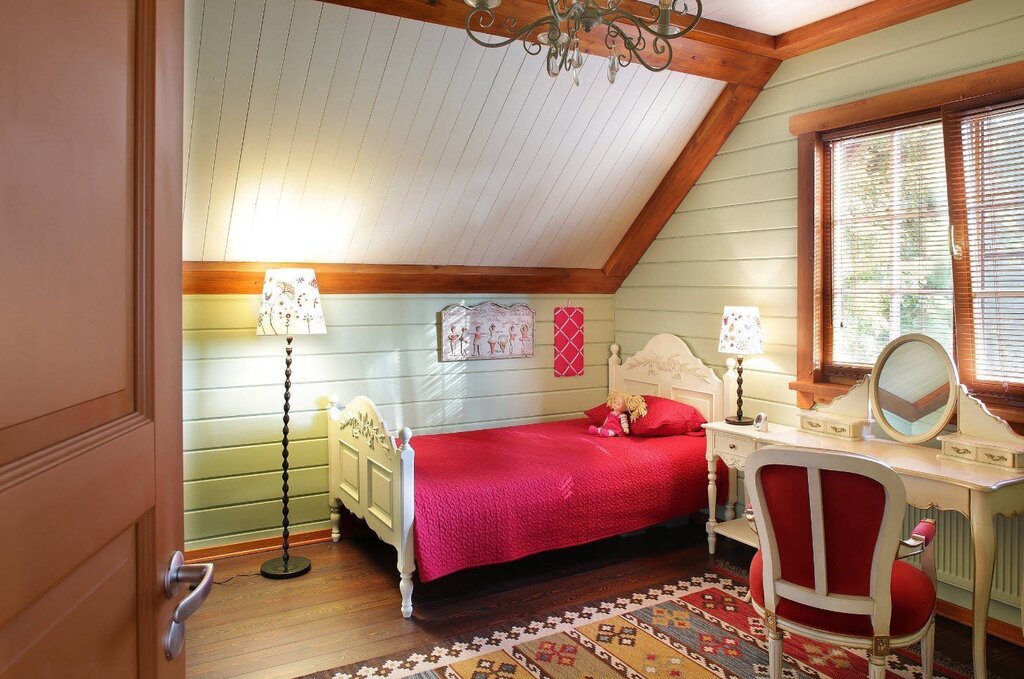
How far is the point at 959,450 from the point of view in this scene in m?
2.89

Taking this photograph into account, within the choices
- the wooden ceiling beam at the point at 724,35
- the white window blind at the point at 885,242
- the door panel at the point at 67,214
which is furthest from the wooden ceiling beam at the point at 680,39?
the door panel at the point at 67,214

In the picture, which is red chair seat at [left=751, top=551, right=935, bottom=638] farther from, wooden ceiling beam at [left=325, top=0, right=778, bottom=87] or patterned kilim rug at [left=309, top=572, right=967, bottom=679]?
wooden ceiling beam at [left=325, top=0, right=778, bottom=87]

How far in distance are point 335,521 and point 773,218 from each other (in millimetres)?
2968

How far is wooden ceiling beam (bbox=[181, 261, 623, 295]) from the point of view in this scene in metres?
3.84

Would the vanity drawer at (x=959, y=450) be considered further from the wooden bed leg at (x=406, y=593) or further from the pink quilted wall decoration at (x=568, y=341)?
the pink quilted wall decoration at (x=568, y=341)

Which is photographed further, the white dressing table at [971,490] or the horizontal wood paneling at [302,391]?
the horizontal wood paneling at [302,391]

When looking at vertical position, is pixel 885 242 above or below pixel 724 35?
below

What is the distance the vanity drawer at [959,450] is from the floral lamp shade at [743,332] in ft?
3.46

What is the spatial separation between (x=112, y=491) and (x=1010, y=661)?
10.7 ft

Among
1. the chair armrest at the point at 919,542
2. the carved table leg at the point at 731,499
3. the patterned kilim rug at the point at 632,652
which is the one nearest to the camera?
the chair armrest at the point at 919,542

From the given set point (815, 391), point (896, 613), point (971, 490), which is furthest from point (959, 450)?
point (896, 613)

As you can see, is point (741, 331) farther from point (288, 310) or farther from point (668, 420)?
point (288, 310)

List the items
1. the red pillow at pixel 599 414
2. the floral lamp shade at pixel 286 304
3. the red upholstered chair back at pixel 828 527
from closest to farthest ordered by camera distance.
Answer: the red upholstered chair back at pixel 828 527, the floral lamp shade at pixel 286 304, the red pillow at pixel 599 414

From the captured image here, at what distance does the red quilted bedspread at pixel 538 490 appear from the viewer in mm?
Answer: 3281
